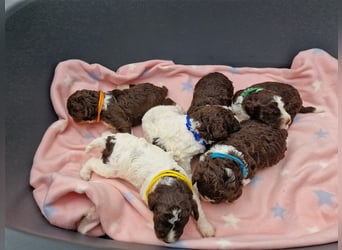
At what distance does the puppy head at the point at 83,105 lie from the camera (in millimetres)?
2408

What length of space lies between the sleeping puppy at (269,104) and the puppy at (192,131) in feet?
0.51

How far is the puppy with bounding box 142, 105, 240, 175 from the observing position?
2.19m

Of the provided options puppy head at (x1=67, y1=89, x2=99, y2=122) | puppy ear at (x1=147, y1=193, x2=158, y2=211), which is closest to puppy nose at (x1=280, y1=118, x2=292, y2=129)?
puppy ear at (x1=147, y1=193, x2=158, y2=211)

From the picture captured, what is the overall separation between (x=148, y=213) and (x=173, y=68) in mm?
1094

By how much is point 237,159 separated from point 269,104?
0.42 metres

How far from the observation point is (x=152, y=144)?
7.52 ft

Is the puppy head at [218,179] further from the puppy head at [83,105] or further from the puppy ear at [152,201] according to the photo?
the puppy head at [83,105]

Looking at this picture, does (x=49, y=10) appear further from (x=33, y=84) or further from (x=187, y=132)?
(x=187, y=132)

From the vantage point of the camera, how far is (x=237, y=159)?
6.79 ft

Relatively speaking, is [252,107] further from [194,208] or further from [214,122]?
[194,208]

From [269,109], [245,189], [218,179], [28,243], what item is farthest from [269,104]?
[28,243]

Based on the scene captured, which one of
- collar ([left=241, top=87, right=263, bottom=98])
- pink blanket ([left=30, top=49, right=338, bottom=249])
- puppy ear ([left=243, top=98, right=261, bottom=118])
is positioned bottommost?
pink blanket ([left=30, top=49, right=338, bottom=249])

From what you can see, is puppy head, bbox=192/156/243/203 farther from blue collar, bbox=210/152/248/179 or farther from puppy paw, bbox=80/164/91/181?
puppy paw, bbox=80/164/91/181

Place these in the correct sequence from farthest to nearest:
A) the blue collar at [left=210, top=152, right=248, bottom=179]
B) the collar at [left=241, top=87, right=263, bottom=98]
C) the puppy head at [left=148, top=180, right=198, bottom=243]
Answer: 1. the collar at [left=241, top=87, right=263, bottom=98]
2. the blue collar at [left=210, top=152, right=248, bottom=179]
3. the puppy head at [left=148, top=180, right=198, bottom=243]
